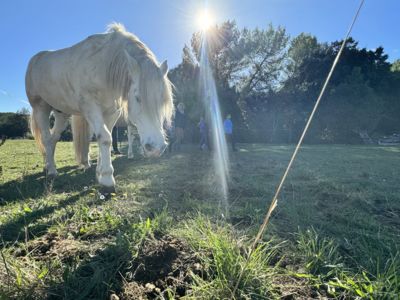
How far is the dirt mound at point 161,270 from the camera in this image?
153cm

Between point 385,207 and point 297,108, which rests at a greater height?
point 297,108

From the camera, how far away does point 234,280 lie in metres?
1.48

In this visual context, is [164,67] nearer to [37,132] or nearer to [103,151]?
[103,151]

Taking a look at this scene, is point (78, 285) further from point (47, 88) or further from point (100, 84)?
point (47, 88)

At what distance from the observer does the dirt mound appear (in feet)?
5.03

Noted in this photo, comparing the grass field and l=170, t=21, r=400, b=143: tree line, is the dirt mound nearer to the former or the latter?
the grass field

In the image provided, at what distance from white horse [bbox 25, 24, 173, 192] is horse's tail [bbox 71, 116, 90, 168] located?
0.02m

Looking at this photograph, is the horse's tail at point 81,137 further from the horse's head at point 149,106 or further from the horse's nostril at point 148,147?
the horse's nostril at point 148,147

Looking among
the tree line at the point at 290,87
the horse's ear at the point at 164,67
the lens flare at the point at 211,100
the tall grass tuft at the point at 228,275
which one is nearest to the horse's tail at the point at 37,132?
the horse's ear at the point at 164,67

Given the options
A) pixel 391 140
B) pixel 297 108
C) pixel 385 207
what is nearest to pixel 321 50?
pixel 297 108

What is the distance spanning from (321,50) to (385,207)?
30104 mm

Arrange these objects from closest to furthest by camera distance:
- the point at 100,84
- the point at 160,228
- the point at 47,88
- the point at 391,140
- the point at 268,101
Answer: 1. the point at 160,228
2. the point at 100,84
3. the point at 47,88
4. the point at 391,140
5. the point at 268,101

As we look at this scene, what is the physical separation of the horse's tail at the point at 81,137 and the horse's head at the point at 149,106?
2.40m

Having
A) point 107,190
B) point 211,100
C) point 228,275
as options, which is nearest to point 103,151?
point 107,190
